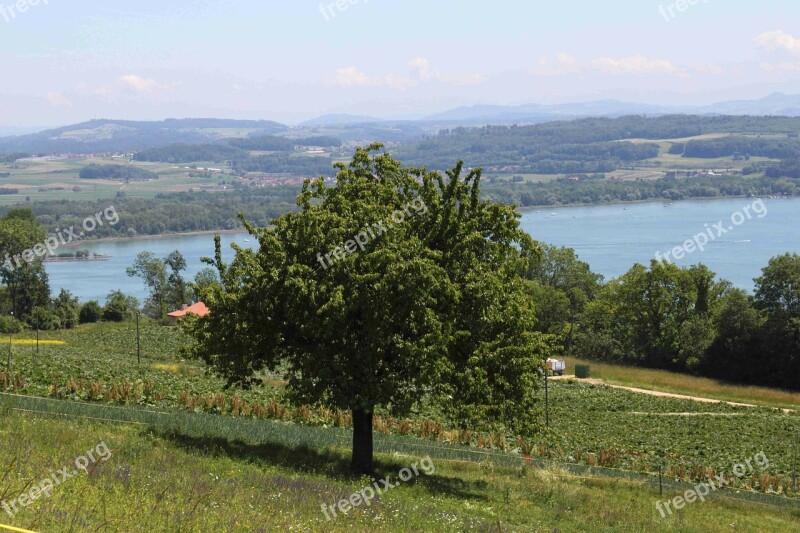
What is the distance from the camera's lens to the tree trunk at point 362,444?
1955 centimetres

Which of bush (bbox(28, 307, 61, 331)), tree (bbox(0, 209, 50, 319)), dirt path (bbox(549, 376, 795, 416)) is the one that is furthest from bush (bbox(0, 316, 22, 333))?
dirt path (bbox(549, 376, 795, 416))

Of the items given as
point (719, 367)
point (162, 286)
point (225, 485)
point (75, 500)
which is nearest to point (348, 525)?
point (225, 485)

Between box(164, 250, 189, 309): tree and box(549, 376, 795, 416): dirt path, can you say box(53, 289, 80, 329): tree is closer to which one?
box(164, 250, 189, 309): tree

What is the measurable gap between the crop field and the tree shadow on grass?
5.00 ft

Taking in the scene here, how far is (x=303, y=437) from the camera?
22.3 meters

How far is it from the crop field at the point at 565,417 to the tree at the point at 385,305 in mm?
1649

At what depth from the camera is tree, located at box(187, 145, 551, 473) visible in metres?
18.2

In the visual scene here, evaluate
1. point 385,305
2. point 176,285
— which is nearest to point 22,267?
point 176,285

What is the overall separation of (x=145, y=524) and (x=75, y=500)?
1.46 meters

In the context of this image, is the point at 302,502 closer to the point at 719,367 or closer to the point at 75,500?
the point at 75,500

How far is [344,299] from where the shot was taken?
18203mm

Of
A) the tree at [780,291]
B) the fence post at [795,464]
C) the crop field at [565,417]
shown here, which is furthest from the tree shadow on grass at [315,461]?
the tree at [780,291]

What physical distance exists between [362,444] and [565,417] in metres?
21.6

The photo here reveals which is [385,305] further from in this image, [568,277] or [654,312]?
[568,277]
